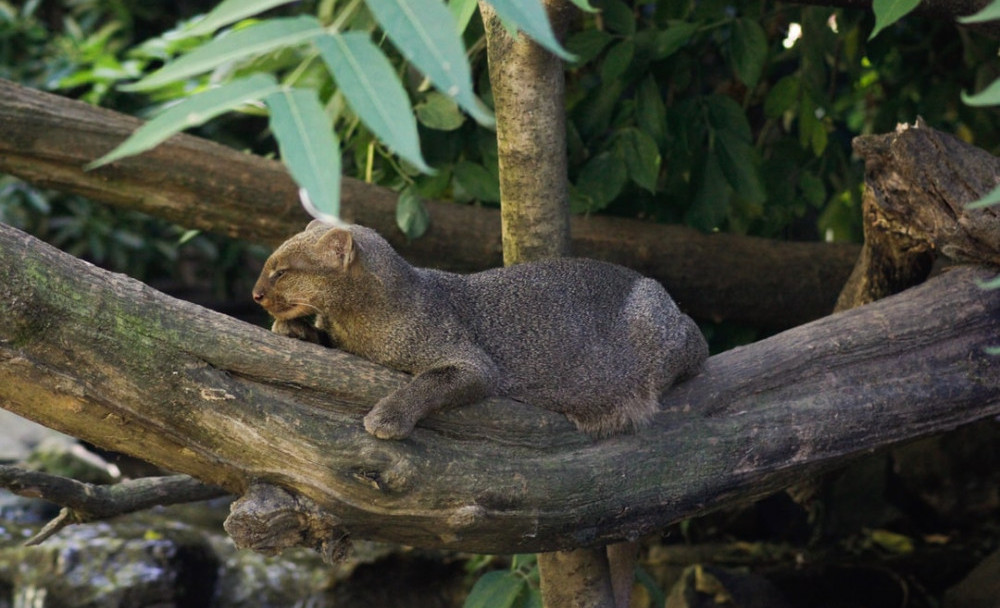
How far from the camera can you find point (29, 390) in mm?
2830

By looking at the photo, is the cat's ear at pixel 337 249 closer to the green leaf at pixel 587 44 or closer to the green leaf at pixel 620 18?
the green leaf at pixel 587 44

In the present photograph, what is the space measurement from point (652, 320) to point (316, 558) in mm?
3425

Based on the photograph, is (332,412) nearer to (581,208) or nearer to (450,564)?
(581,208)

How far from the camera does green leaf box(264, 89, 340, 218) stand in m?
1.46

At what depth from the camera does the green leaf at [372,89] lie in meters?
1.51

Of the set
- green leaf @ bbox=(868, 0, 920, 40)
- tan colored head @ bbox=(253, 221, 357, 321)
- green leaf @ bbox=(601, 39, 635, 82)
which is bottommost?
tan colored head @ bbox=(253, 221, 357, 321)

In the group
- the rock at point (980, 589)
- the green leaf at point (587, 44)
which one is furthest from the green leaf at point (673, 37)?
the rock at point (980, 589)

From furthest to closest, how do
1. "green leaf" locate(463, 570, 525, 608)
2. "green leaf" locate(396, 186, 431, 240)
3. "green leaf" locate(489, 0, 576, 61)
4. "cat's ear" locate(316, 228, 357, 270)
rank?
"green leaf" locate(396, 186, 431, 240)
"green leaf" locate(463, 570, 525, 608)
"cat's ear" locate(316, 228, 357, 270)
"green leaf" locate(489, 0, 576, 61)

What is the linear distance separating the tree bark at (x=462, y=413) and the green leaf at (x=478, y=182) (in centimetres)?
178

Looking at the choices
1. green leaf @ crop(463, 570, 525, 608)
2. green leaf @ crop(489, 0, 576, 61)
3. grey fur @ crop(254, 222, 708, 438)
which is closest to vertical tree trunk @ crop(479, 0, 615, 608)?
green leaf @ crop(463, 570, 525, 608)

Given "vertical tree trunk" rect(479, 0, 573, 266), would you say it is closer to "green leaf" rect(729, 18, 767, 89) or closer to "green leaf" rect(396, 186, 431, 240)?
"green leaf" rect(396, 186, 431, 240)

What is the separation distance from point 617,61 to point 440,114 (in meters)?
0.93

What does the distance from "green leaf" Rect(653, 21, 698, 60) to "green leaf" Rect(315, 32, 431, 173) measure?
3819 millimetres

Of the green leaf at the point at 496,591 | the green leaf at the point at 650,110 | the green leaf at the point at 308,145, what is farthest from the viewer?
the green leaf at the point at 650,110
